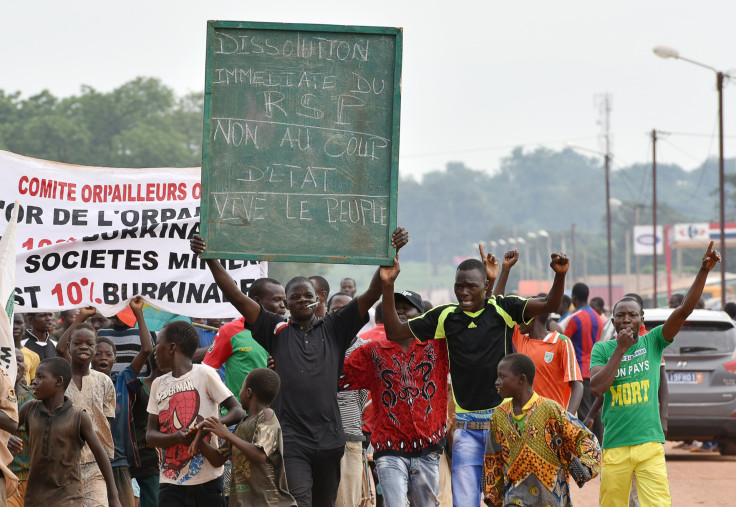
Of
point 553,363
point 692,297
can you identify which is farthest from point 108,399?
point 692,297

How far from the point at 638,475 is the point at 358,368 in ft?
6.33

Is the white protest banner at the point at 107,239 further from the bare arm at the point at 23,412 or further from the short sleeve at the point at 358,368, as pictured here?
the short sleeve at the point at 358,368

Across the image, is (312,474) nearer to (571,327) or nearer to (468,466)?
(468,466)

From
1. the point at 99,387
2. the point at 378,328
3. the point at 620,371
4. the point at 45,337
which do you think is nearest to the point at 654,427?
the point at 620,371

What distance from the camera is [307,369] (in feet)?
24.2

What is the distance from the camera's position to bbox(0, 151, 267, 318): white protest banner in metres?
9.99

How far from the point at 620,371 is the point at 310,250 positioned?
232cm

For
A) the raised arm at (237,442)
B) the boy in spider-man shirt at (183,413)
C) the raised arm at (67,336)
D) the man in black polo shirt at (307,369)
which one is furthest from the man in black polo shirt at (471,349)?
the raised arm at (67,336)

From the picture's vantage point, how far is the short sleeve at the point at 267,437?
6.70m

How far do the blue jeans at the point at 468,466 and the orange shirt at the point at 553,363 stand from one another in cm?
191

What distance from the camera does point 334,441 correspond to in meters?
7.39

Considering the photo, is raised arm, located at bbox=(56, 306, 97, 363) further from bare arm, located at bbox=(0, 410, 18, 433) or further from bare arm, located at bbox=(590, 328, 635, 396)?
bare arm, located at bbox=(590, 328, 635, 396)

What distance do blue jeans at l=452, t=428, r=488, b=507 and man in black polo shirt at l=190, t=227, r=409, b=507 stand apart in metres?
0.69

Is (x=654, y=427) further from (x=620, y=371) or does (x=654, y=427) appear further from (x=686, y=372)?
(x=686, y=372)
